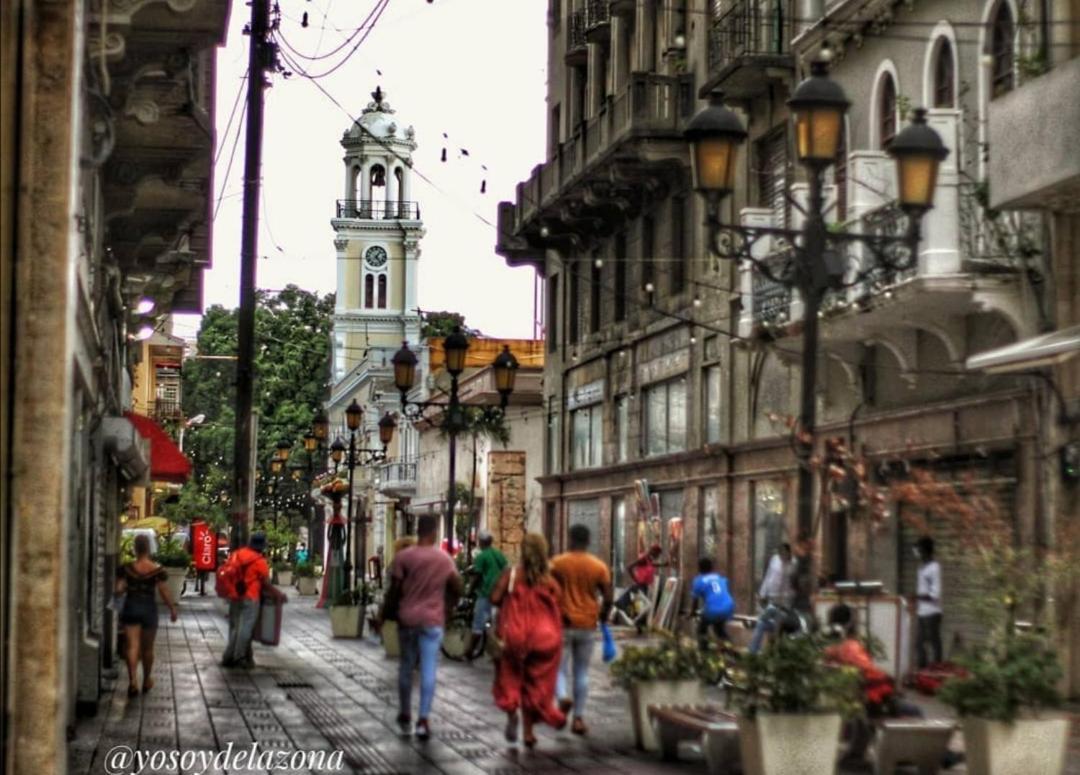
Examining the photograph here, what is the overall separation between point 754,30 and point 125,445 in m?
12.7

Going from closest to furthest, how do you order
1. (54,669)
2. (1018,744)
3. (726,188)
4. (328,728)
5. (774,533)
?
(54,669)
(1018,744)
(726,188)
(328,728)
(774,533)

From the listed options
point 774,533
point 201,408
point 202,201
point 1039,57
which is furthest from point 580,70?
point 201,408

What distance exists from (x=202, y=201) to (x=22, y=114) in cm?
1409

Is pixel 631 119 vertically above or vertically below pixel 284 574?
above

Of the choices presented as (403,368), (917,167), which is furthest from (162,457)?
(917,167)

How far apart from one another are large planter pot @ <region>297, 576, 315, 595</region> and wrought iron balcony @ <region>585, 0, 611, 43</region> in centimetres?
2531

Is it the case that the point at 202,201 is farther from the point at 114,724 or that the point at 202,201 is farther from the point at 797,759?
the point at 797,759

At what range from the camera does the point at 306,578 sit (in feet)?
211

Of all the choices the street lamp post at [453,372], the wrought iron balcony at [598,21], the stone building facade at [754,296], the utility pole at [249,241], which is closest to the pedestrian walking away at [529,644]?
the stone building facade at [754,296]

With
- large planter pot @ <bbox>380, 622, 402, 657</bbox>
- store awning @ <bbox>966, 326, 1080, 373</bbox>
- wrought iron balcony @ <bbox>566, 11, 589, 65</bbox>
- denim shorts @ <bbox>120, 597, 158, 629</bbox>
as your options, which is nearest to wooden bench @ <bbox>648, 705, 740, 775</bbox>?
store awning @ <bbox>966, 326, 1080, 373</bbox>

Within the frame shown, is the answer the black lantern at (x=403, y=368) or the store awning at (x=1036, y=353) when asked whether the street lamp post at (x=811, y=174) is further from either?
the black lantern at (x=403, y=368)

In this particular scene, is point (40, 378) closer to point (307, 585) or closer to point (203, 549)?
point (203, 549)

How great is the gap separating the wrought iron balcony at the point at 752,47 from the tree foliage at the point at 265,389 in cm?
5246

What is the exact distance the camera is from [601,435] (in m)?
43.3
